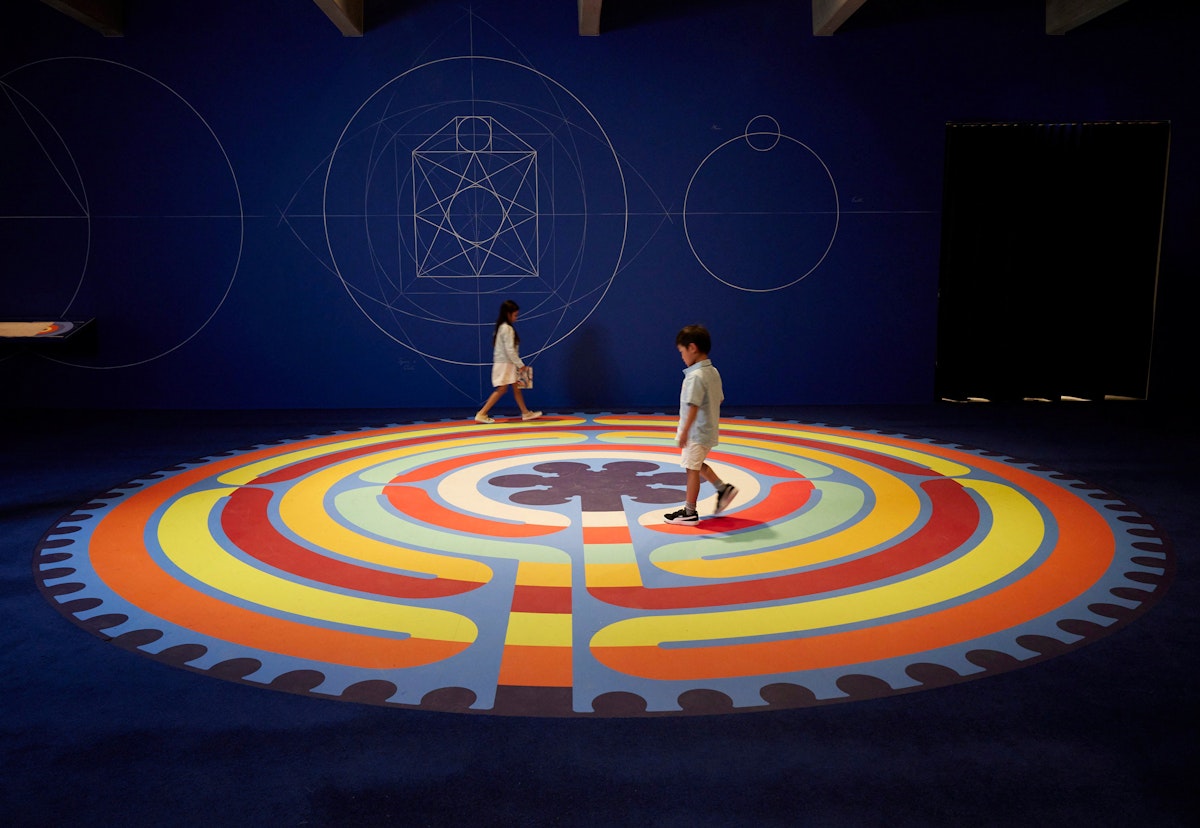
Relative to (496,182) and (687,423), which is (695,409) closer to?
(687,423)

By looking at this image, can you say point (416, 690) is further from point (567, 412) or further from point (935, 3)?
point (935, 3)

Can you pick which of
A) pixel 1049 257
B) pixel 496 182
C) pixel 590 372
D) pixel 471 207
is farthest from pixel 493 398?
pixel 1049 257

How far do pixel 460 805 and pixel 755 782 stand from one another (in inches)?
34.6

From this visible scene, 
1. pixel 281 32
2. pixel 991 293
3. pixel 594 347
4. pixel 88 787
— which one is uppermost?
pixel 281 32

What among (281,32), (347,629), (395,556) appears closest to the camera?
(347,629)

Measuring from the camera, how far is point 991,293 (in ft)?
34.6

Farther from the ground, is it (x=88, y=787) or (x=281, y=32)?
(x=281, y=32)

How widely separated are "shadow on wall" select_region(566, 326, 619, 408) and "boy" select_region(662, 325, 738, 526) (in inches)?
194

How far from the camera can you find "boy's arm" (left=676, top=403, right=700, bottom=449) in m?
5.32

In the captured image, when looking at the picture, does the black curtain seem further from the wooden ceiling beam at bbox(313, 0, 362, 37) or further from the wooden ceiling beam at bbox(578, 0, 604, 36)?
the wooden ceiling beam at bbox(313, 0, 362, 37)

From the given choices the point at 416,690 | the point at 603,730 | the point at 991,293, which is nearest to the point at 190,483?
the point at 416,690

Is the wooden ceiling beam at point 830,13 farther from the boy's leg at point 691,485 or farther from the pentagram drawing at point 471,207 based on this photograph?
the boy's leg at point 691,485

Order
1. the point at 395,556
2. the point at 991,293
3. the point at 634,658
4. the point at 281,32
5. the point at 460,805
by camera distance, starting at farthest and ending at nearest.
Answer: the point at 991,293
the point at 281,32
the point at 395,556
the point at 634,658
the point at 460,805

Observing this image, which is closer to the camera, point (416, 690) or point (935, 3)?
point (416, 690)
